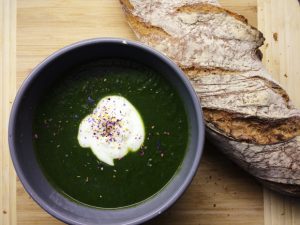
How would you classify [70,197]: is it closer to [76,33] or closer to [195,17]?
[76,33]

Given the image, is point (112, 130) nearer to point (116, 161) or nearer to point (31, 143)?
point (116, 161)

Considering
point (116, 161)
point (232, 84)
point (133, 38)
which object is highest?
point (133, 38)

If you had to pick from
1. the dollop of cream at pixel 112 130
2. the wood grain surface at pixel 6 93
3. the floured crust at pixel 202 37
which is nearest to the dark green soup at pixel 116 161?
the dollop of cream at pixel 112 130

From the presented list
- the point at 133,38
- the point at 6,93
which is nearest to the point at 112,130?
the point at 133,38

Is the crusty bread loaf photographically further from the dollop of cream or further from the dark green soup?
→ the dollop of cream

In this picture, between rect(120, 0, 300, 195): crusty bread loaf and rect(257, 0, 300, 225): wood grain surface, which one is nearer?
rect(120, 0, 300, 195): crusty bread loaf

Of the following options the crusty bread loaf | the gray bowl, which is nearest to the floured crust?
the crusty bread loaf

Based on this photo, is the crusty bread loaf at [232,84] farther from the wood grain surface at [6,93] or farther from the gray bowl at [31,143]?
the wood grain surface at [6,93]

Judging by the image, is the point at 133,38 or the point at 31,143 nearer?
the point at 31,143
